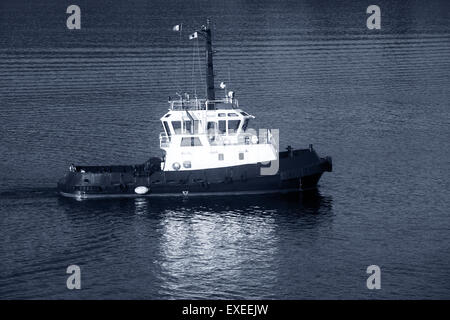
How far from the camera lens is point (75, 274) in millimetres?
50406

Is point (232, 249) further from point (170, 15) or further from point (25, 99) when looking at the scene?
point (170, 15)

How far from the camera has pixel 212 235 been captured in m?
58.2

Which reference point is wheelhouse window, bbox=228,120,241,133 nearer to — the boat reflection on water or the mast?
the mast

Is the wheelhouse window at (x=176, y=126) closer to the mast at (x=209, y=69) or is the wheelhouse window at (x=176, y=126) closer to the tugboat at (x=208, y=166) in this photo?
the tugboat at (x=208, y=166)

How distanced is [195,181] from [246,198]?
4.23 metres

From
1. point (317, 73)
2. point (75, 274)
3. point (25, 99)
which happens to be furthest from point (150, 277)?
point (317, 73)

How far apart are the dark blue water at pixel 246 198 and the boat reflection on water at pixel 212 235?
15 centimetres

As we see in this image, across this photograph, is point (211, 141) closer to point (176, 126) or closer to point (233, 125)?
point (233, 125)

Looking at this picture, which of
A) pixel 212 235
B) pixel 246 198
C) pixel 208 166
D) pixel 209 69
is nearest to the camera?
pixel 212 235

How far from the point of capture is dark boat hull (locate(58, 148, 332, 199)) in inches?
2630

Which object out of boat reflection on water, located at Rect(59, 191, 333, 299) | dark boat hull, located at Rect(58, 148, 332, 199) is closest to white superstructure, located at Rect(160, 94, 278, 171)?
dark boat hull, located at Rect(58, 148, 332, 199)

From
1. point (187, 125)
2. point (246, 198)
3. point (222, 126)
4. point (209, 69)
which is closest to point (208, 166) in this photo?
point (222, 126)

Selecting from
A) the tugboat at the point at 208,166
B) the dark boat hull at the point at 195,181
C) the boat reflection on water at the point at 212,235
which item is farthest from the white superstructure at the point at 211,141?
the boat reflection on water at the point at 212,235
